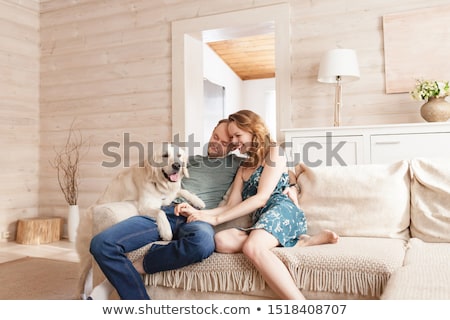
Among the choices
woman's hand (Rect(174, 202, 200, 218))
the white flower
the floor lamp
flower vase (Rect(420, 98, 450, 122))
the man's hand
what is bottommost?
the man's hand

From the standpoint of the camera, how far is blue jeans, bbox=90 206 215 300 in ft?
5.66

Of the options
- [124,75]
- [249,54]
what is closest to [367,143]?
[124,75]

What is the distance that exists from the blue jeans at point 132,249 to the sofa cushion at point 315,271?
0.20 feet

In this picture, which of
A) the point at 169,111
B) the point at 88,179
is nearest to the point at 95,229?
the point at 169,111

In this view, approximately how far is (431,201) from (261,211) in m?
0.80

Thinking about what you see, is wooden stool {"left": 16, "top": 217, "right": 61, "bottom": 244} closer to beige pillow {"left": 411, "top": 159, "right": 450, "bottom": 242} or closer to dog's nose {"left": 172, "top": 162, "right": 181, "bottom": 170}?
dog's nose {"left": 172, "top": 162, "right": 181, "bottom": 170}

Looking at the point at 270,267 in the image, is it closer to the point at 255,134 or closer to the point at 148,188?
the point at 255,134

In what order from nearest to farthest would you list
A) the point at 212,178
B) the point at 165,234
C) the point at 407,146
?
the point at 165,234 → the point at 212,178 → the point at 407,146

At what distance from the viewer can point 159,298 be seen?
1844 mm

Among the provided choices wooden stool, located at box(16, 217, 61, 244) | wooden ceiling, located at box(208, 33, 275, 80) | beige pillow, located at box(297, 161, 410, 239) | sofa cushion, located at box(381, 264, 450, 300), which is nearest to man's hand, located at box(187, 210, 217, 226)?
beige pillow, located at box(297, 161, 410, 239)

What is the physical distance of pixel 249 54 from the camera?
263 inches

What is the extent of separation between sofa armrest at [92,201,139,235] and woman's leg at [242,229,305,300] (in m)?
0.64

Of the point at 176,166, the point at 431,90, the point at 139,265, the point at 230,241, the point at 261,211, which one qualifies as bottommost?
the point at 139,265

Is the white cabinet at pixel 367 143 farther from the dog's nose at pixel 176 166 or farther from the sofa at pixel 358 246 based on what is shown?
the dog's nose at pixel 176 166
